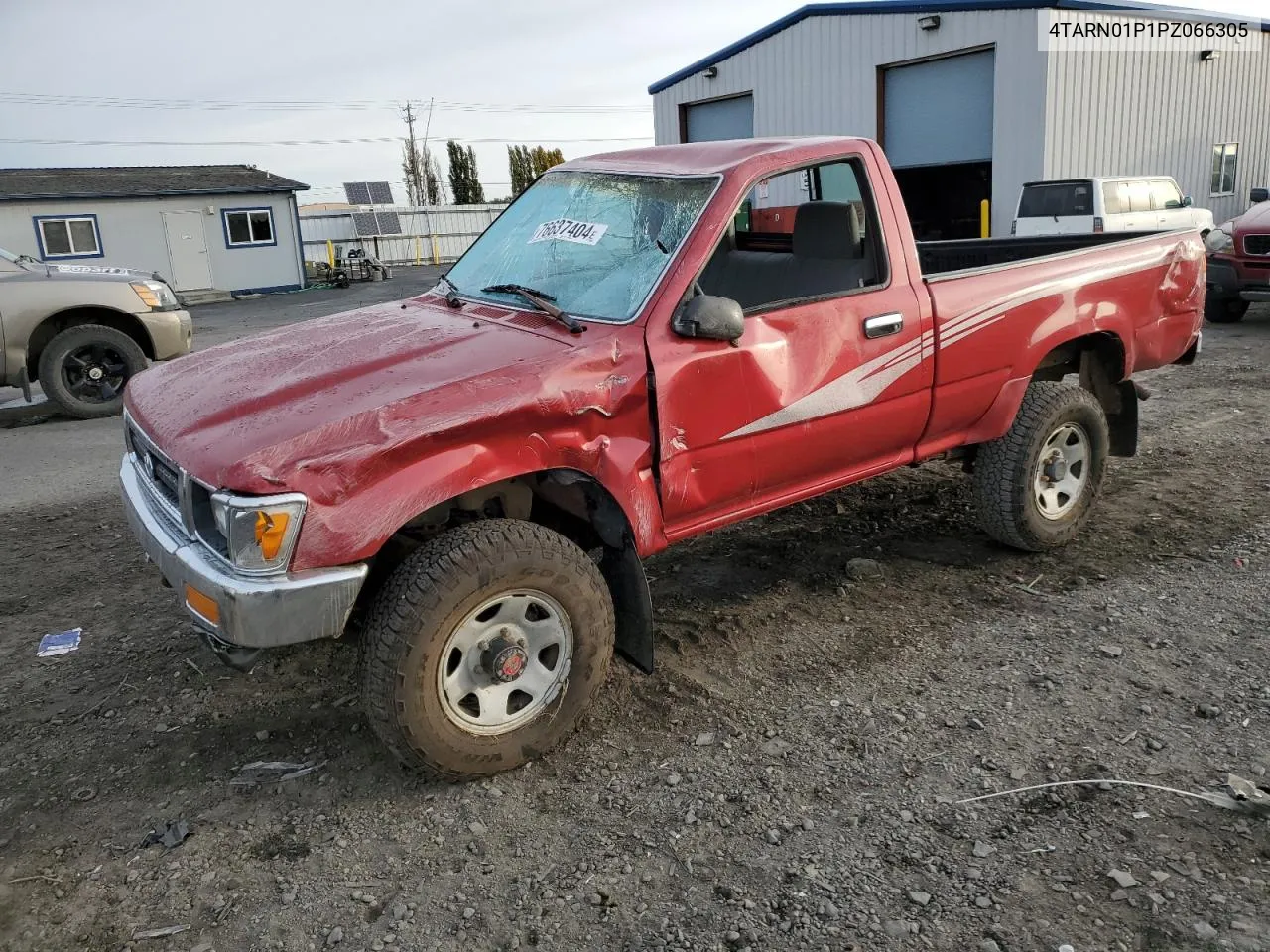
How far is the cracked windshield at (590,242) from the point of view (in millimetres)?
3619

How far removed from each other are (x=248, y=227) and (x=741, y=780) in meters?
29.5

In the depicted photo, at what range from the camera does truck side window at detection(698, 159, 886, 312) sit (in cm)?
411

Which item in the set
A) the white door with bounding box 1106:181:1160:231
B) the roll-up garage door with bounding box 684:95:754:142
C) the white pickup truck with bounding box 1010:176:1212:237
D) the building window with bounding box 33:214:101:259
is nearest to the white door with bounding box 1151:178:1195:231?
the white pickup truck with bounding box 1010:176:1212:237

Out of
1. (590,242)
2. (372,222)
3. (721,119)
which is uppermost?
(721,119)

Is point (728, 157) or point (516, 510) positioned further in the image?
point (728, 157)

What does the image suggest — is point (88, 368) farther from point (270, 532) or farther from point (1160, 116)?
point (1160, 116)

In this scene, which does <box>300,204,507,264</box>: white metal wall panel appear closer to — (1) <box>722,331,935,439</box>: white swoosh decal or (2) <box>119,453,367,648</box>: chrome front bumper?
(1) <box>722,331,935,439</box>: white swoosh decal

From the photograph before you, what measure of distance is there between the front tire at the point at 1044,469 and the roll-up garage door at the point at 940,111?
15.0 m

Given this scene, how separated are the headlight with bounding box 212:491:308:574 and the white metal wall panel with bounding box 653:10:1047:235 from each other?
56.6 ft

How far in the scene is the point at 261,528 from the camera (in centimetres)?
275

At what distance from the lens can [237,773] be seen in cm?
332

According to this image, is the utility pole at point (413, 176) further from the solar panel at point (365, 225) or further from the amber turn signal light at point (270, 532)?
the amber turn signal light at point (270, 532)

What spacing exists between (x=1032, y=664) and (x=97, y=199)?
95.8 feet

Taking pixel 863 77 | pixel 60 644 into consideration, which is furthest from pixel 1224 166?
pixel 60 644
